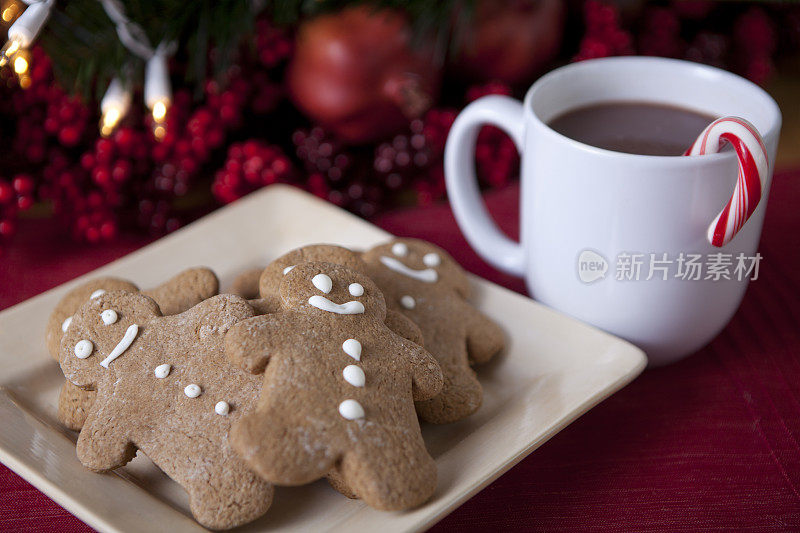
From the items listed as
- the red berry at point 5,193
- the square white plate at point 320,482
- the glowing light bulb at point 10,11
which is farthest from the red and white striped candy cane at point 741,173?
the red berry at point 5,193

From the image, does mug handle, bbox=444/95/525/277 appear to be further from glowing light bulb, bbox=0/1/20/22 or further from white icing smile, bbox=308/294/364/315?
glowing light bulb, bbox=0/1/20/22

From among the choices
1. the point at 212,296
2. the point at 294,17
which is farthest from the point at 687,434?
the point at 294,17

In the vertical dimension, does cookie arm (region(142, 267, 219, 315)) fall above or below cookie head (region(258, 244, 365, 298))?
below

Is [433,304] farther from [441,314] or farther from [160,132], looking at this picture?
[160,132]

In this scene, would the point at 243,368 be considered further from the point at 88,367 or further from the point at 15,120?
the point at 15,120

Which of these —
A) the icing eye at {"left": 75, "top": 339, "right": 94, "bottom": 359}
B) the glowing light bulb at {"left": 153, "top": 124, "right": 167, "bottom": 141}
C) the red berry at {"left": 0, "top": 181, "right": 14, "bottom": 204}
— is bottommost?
the red berry at {"left": 0, "top": 181, "right": 14, "bottom": 204}

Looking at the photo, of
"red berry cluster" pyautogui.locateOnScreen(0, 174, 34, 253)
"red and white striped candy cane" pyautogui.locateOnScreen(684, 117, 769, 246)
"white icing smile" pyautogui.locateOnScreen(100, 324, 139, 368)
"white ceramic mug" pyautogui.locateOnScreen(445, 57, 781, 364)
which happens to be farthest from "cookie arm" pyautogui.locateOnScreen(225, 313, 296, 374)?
"red berry cluster" pyautogui.locateOnScreen(0, 174, 34, 253)
